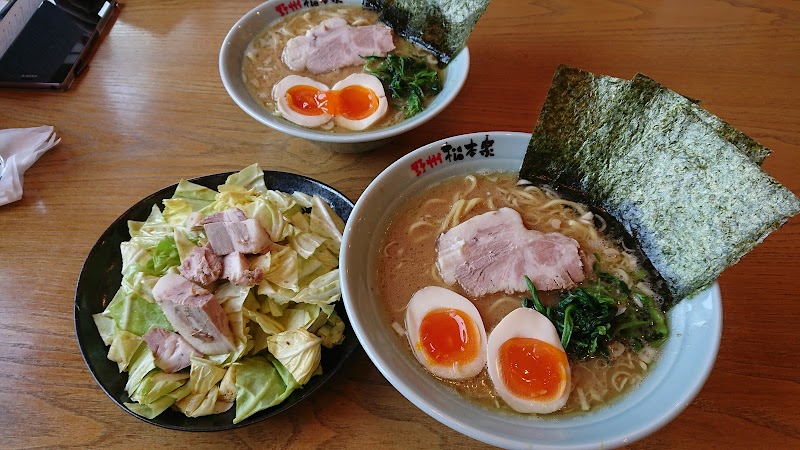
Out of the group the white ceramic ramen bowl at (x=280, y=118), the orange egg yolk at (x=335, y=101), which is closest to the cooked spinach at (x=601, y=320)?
the white ceramic ramen bowl at (x=280, y=118)

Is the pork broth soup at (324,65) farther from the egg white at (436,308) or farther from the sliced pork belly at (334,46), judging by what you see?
the egg white at (436,308)

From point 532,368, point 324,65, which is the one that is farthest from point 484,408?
point 324,65

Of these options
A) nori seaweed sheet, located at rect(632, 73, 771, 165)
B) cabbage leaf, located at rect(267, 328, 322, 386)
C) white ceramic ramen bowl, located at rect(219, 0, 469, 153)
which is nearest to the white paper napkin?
white ceramic ramen bowl, located at rect(219, 0, 469, 153)

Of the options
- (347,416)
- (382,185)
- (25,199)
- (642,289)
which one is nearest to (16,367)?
(25,199)

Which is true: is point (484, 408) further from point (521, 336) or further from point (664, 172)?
point (664, 172)

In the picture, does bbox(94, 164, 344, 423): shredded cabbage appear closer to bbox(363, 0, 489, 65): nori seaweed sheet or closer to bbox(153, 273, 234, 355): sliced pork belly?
bbox(153, 273, 234, 355): sliced pork belly

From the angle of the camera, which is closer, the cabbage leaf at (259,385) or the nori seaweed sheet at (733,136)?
the nori seaweed sheet at (733,136)

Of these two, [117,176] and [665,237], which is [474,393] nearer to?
[665,237]
